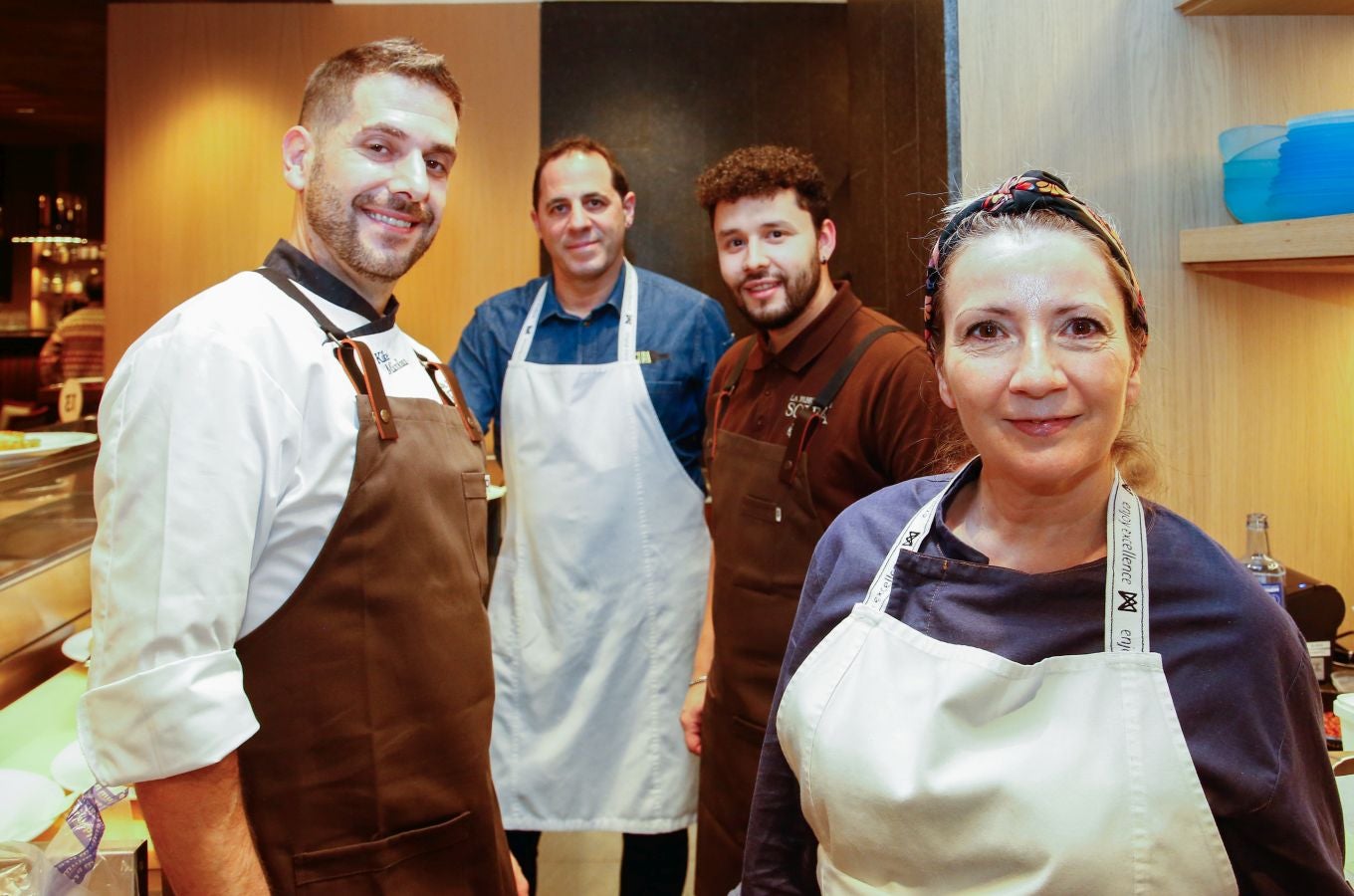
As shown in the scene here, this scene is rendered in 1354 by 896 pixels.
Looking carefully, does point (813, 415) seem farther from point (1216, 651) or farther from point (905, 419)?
point (1216, 651)

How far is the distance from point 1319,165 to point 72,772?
2.02 metres

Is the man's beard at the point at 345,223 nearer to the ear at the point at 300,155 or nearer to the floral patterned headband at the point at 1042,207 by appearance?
the ear at the point at 300,155

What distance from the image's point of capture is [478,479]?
143 cm

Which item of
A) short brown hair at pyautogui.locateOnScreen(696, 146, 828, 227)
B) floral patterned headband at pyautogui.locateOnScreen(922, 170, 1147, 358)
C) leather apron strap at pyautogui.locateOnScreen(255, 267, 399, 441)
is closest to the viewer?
floral patterned headband at pyautogui.locateOnScreen(922, 170, 1147, 358)

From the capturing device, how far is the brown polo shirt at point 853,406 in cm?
167

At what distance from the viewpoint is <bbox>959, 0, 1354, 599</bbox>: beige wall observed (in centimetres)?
175

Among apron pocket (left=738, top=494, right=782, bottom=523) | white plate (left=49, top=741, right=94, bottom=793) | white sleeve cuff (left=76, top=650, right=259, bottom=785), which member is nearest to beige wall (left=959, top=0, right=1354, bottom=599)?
apron pocket (left=738, top=494, right=782, bottom=523)

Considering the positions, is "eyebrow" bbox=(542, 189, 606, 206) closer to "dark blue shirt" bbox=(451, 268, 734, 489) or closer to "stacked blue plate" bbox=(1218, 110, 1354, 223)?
"dark blue shirt" bbox=(451, 268, 734, 489)

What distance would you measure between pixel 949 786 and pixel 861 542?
30 centimetres

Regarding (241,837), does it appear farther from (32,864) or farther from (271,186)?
(271,186)

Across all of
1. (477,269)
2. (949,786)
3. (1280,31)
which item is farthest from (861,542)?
(477,269)

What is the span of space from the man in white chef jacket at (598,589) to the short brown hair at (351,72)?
97cm

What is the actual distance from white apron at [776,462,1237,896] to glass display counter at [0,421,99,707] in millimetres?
1301

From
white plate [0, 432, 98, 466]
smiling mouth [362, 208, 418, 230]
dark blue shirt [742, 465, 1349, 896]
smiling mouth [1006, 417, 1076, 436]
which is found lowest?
dark blue shirt [742, 465, 1349, 896]
